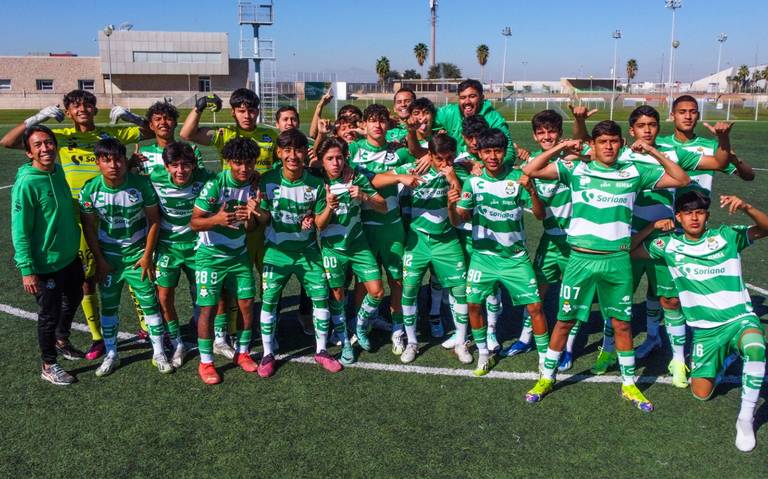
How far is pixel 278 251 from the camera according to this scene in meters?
5.75

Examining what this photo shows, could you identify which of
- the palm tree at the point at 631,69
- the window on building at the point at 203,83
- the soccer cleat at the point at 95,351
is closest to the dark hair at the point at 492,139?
the soccer cleat at the point at 95,351

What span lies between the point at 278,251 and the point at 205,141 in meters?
1.54

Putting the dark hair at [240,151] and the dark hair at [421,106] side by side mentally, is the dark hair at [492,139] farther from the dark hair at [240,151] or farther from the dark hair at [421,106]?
the dark hair at [240,151]

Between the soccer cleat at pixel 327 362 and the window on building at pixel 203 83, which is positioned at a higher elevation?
the window on building at pixel 203 83

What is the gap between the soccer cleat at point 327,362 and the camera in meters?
5.81

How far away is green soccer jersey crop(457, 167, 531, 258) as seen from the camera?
5.42 m

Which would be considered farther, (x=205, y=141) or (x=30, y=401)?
(x=205, y=141)

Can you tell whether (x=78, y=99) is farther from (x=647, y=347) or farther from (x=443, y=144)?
(x=647, y=347)

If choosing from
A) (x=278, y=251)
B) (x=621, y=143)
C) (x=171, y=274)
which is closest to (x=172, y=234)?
A: (x=171, y=274)

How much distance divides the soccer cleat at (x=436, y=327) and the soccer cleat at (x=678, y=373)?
7.42ft

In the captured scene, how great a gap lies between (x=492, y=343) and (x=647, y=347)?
1.55 m

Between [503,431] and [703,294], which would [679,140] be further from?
[503,431]

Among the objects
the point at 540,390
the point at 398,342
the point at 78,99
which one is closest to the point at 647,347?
→ the point at 540,390

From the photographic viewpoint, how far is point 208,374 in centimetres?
557
